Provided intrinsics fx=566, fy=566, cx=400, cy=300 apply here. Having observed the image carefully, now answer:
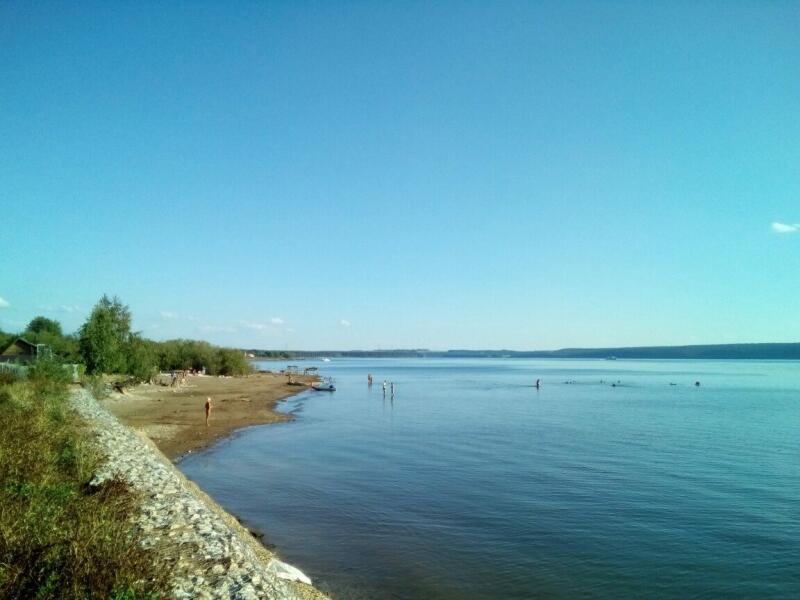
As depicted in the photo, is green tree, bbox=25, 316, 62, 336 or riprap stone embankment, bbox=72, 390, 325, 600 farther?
green tree, bbox=25, 316, 62, 336

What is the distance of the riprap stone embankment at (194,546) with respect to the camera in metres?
8.00

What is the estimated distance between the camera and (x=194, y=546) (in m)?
9.34

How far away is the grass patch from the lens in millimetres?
6484

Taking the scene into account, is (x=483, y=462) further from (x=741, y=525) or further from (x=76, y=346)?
(x=76, y=346)

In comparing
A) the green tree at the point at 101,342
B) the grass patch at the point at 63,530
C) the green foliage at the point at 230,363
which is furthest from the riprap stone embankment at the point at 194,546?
the green foliage at the point at 230,363

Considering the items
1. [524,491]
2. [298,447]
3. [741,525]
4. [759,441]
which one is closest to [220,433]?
[298,447]

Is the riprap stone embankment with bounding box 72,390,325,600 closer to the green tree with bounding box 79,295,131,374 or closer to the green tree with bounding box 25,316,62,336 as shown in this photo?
the green tree with bounding box 79,295,131,374

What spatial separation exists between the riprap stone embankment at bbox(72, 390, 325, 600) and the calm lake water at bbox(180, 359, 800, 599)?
12.5ft

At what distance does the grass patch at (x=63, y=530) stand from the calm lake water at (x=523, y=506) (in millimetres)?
6017

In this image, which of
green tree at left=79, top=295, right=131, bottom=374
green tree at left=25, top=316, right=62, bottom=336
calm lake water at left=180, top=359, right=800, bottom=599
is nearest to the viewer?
calm lake water at left=180, top=359, right=800, bottom=599

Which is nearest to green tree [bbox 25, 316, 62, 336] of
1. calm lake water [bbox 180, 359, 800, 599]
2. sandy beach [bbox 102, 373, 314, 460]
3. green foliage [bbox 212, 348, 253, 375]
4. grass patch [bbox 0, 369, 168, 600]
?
green foliage [bbox 212, 348, 253, 375]

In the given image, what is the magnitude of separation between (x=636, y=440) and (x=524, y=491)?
672 inches

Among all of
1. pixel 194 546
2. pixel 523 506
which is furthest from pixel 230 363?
pixel 194 546

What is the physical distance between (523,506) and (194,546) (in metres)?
14.2
